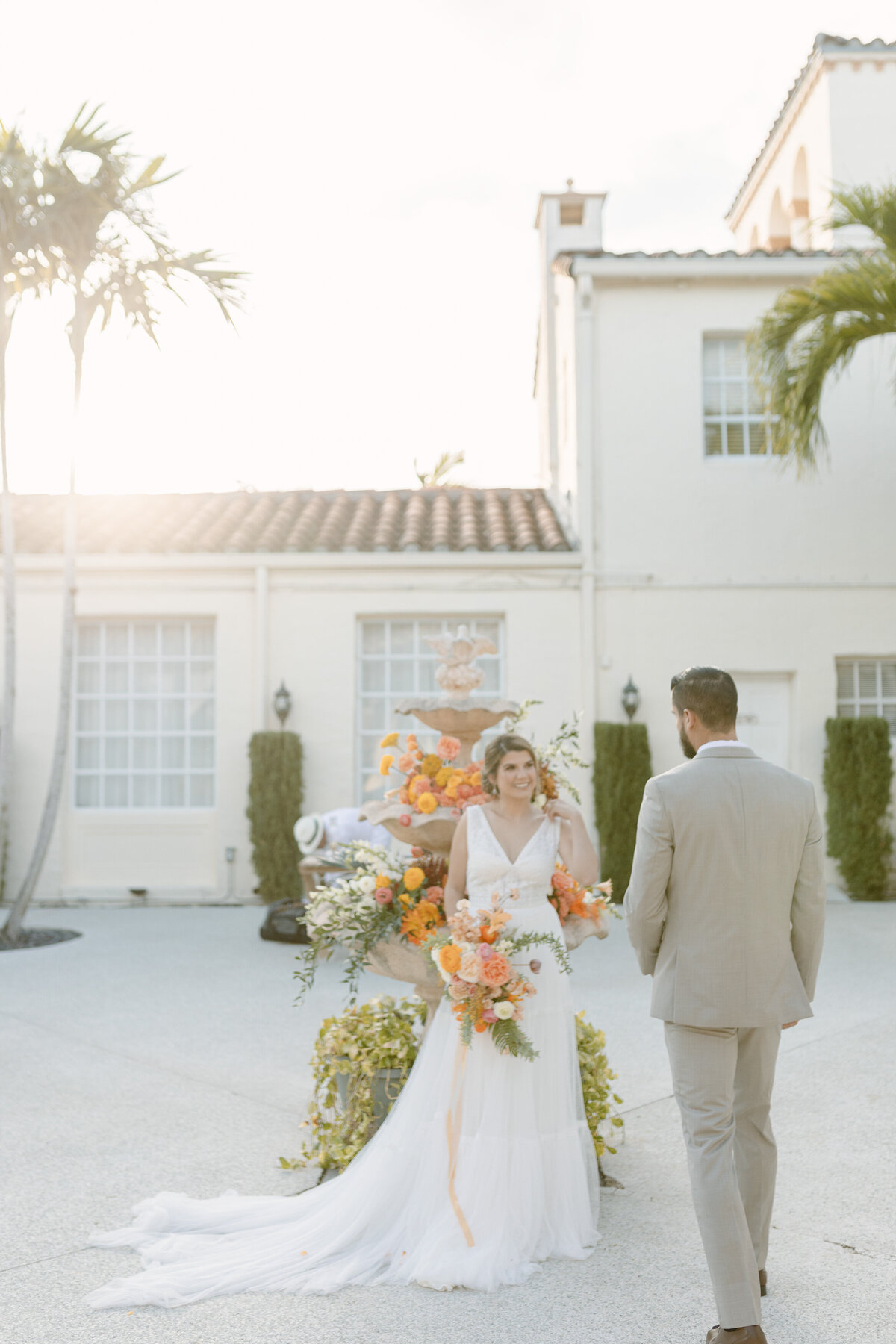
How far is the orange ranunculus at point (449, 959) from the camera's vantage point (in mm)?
3955

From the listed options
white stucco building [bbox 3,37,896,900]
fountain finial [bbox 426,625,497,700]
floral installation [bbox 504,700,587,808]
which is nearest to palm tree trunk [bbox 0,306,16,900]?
white stucco building [bbox 3,37,896,900]

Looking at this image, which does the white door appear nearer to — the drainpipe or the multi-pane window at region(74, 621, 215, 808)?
the drainpipe

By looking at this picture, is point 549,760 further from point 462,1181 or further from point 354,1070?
point 462,1181

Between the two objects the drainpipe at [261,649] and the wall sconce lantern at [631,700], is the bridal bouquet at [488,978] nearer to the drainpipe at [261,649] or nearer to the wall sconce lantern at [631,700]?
the wall sconce lantern at [631,700]

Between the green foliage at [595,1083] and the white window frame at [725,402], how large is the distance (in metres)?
9.12

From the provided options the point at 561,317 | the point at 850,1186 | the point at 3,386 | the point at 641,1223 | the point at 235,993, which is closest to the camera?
the point at 641,1223

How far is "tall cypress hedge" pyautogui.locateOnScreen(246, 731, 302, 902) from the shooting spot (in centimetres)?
1173

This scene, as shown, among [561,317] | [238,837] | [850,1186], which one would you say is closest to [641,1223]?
[850,1186]

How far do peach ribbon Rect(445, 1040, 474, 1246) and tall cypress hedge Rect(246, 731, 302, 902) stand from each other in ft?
25.7

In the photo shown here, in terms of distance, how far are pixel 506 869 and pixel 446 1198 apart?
3.78ft

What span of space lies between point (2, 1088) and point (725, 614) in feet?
29.1

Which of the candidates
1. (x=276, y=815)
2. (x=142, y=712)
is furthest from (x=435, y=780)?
(x=142, y=712)

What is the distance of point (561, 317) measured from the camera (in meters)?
14.4

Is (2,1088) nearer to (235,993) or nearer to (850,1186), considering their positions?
(235,993)
